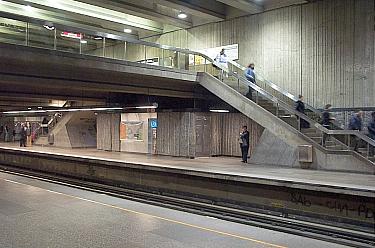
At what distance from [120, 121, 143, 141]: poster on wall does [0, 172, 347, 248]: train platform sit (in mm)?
11340

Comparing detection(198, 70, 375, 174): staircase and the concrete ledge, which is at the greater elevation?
detection(198, 70, 375, 174): staircase

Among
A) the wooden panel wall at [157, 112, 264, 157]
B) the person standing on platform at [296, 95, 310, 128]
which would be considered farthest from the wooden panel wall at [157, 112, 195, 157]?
the person standing on platform at [296, 95, 310, 128]

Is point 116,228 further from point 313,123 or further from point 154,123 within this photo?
point 154,123

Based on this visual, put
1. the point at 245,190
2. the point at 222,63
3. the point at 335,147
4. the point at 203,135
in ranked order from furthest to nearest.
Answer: the point at 203,135
the point at 222,63
the point at 335,147
the point at 245,190

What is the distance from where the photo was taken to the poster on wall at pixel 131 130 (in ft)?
74.6

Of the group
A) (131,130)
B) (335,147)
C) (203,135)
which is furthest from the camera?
(131,130)

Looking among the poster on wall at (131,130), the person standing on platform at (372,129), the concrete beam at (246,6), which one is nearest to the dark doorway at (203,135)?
→ the poster on wall at (131,130)

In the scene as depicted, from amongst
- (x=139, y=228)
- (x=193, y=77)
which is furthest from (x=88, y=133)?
(x=139, y=228)

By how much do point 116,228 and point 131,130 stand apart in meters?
15.3

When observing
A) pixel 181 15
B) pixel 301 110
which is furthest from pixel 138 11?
pixel 301 110

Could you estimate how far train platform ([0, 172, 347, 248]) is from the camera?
279 inches

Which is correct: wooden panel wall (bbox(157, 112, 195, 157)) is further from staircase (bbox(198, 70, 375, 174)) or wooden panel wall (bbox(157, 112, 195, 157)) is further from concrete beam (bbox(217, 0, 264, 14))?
concrete beam (bbox(217, 0, 264, 14))

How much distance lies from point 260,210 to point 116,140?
14434mm

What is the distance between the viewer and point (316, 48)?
1778 cm
